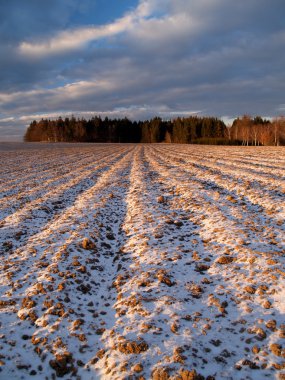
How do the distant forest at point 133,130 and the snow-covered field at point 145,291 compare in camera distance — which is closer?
the snow-covered field at point 145,291

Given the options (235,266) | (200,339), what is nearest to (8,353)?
(200,339)

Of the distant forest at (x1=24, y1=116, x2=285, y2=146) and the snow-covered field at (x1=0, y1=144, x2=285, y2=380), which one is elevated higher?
the distant forest at (x1=24, y1=116, x2=285, y2=146)

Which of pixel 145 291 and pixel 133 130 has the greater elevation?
pixel 133 130

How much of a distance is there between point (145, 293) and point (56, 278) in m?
2.12

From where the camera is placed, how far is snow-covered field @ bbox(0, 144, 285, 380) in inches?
177

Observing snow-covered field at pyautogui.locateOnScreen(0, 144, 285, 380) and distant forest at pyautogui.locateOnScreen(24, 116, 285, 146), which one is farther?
distant forest at pyautogui.locateOnScreen(24, 116, 285, 146)

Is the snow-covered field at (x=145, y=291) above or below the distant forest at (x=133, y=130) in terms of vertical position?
below

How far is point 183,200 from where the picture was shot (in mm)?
13008

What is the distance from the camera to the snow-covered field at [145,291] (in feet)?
14.8

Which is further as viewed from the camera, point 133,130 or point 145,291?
point 133,130

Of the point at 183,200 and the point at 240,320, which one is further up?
the point at 183,200

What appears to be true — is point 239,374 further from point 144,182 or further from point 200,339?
point 144,182

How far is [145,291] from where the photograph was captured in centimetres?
626

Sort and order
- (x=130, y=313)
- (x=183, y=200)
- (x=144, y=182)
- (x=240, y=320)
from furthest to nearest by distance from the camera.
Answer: (x=144, y=182) < (x=183, y=200) < (x=130, y=313) < (x=240, y=320)
